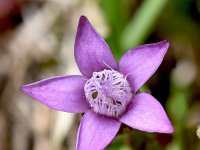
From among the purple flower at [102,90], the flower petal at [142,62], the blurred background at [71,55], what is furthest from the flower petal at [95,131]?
the blurred background at [71,55]

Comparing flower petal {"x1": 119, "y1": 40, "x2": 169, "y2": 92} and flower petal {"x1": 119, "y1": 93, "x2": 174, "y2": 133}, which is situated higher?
flower petal {"x1": 119, "y1": 40, "x2": 169, "y2": 92}

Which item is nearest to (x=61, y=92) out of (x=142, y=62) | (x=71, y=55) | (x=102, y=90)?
(x=102, y=90)

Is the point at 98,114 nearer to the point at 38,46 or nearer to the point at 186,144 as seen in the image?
the point at 186,144

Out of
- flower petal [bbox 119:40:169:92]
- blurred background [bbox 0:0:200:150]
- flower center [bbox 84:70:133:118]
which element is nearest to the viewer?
flower petal [bbox 119:40:169:92]

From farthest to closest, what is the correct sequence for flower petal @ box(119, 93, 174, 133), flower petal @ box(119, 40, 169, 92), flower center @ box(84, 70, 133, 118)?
flower center @ box(84, 70, 133, 118)
flower petal @ box(119, 40, 169, 92)
flower petal @ box(119, 93, 174, 133)

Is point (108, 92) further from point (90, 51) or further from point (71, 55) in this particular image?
point (71, 55)

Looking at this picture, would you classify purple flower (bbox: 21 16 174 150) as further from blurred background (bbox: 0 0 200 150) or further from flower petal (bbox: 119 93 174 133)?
blurred background (bbox: 0 0 200 150)

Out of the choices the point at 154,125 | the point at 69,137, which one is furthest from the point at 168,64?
the point at 154,125

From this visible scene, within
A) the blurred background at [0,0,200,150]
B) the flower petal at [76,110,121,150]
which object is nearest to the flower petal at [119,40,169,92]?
the flower petal at [76,110,121,150]
